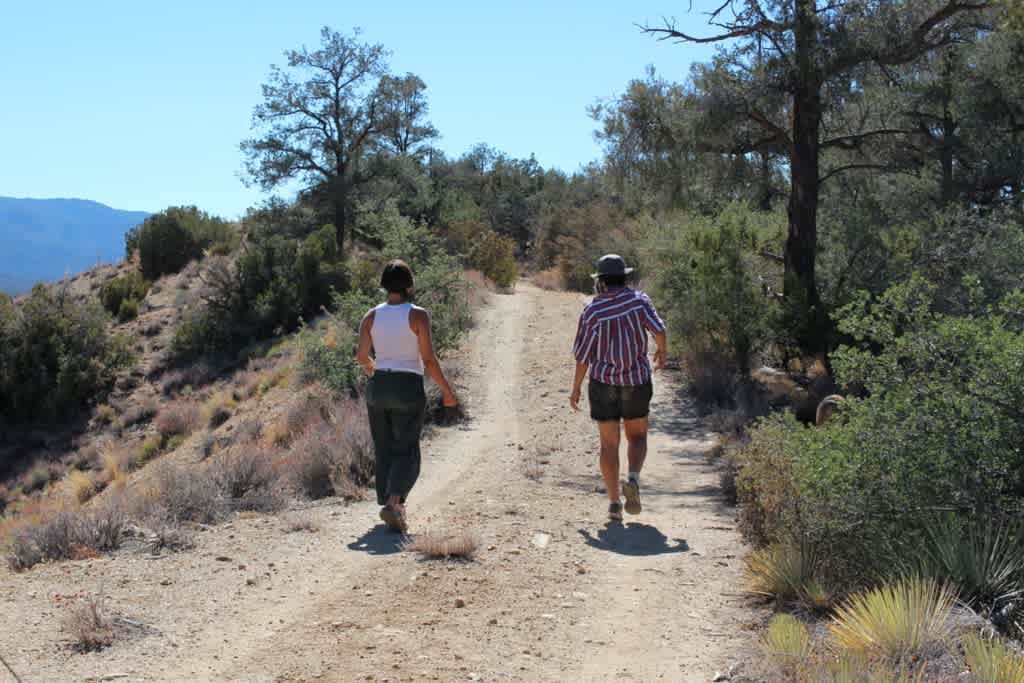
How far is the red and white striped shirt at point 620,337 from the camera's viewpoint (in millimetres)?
7359

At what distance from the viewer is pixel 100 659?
4684 mm

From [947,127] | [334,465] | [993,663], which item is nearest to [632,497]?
[334,465]

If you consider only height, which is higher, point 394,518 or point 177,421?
point 394,518

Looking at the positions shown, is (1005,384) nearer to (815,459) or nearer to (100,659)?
(815,459)

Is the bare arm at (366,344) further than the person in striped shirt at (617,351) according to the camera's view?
No

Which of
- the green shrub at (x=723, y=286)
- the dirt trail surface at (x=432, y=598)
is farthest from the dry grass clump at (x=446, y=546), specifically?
the green shrub at (x=723, y=286)

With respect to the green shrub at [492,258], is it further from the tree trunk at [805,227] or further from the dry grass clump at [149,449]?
the tree trunk at [805,227]

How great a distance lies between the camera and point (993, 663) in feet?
11.6

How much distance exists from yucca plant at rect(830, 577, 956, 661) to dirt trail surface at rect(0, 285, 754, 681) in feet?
2.48

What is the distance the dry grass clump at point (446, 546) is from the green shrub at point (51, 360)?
2373 cm

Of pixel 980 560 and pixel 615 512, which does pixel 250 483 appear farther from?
pixel 980 560

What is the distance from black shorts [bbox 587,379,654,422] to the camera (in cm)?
741

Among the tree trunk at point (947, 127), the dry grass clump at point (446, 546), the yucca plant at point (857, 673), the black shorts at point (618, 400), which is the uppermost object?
the tree trunk at point (947, 127)

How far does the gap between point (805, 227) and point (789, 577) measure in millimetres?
11291
